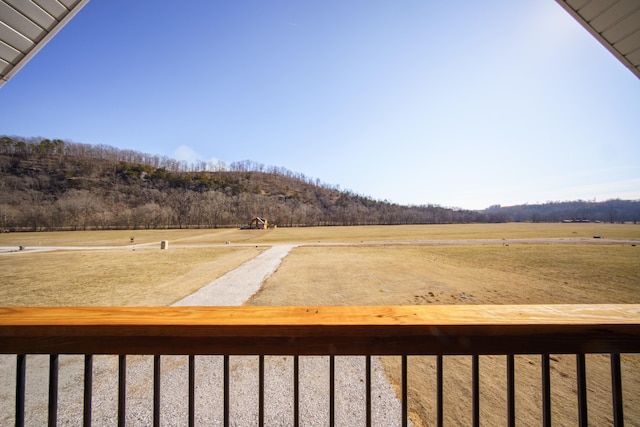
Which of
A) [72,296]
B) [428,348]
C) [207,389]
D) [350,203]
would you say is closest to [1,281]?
[72,296]

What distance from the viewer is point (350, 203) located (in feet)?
404

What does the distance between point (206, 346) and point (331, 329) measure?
1.93 ft

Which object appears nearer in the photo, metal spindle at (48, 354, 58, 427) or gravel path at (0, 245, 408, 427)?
metal spindle at (48, 354, 58, 427)

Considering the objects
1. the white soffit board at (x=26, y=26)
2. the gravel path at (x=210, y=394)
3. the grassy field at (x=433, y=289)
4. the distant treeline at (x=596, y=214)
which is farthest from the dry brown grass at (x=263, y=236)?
the distant treeline at (x=596, y=214)

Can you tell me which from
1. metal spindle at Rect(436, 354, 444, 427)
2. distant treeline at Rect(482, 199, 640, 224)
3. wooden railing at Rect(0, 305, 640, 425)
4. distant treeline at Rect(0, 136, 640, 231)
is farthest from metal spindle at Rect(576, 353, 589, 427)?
distant treeline at Rect(482, 199, 640, 224)

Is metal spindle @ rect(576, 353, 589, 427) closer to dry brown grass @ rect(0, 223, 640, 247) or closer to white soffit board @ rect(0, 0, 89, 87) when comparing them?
white soffit board @ rect(0, 0, 89, 87)

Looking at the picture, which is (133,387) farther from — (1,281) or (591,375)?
(1,281)

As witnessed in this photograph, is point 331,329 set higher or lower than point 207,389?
higher

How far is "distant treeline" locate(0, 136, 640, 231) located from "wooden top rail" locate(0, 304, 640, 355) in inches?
2800

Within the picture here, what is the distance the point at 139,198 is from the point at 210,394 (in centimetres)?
10930

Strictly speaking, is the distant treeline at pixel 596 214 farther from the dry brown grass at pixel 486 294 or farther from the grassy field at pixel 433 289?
the grassy field at pixel 433 289

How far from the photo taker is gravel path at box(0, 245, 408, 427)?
3168 millimetres

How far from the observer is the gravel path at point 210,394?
10.4 feet

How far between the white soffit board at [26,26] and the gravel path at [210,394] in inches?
162
